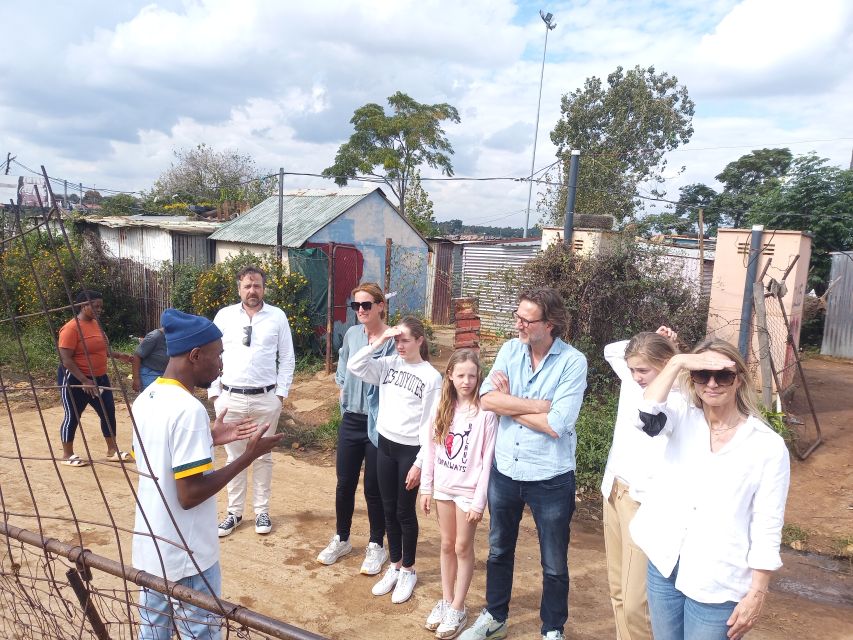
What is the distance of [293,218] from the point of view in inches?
480

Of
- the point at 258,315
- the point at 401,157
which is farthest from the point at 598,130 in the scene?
the point at 258,315

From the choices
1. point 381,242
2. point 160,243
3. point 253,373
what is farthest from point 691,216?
point 253,373

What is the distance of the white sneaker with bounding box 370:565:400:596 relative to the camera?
361 centimetres

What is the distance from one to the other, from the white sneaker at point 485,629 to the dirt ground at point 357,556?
0.15m

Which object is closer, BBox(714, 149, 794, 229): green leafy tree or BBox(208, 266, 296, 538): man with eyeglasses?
BBox(208, 266, 296, 538): man with eyeglasses

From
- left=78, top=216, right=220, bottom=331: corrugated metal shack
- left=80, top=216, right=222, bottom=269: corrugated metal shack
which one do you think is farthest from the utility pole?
left=80, top=216, right=222, bottom=269: corrugated metal shack

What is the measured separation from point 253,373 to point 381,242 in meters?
8.63

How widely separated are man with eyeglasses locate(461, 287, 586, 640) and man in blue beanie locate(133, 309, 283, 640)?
1290 millimetres

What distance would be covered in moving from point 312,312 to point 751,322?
6698mm

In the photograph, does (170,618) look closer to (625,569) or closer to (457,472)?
(457,472)

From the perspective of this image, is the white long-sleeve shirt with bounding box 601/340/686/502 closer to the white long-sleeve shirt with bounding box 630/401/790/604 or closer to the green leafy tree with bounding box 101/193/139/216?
the white long-sleeve shirt with bounding box 630/401/790/604

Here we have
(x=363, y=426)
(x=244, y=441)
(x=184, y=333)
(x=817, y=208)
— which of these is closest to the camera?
(x=184, y=333)

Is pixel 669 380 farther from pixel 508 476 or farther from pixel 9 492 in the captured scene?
pixel 9 492

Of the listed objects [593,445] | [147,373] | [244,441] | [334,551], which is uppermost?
[147,373]
